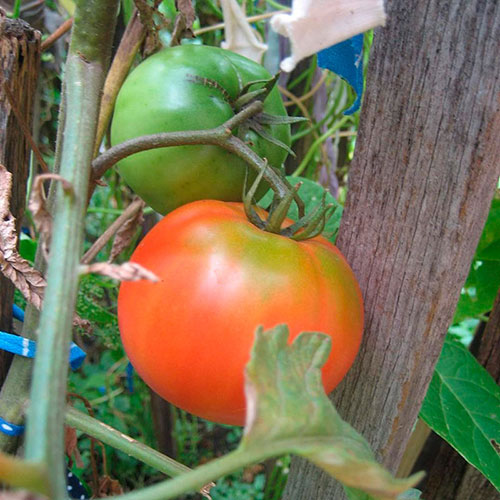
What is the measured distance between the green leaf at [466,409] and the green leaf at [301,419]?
0.37 meters

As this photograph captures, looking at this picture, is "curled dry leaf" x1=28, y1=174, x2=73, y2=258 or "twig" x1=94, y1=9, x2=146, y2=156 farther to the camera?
"twig" x1=94, y1=9, x2=146, y2=156

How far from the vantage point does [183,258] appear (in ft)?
1.49

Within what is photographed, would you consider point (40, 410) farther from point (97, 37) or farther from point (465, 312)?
point (465, 312)

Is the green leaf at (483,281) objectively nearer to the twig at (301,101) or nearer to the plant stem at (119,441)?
the twig at (301,101)

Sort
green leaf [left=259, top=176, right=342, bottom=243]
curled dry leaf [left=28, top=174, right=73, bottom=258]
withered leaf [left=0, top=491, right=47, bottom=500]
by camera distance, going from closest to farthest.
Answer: withered leaf [left=0, top=491, right=47, bottom=500] < curled dry leaf [left=28, top=174, right=73, bottom=258] < green leaf [left=259, top=176, right=342, bottom=243]

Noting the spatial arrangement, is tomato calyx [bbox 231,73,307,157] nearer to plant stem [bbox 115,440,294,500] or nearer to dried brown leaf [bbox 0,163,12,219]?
dried brown leaf [bbox 0,163,12,219]

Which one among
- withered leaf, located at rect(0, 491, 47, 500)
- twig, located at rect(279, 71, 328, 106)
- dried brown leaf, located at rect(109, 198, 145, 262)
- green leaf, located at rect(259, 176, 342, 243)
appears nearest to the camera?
withered leaf, located at rect(0, 491, 47, 500)

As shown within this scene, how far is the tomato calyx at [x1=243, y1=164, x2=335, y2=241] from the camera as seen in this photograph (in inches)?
19.0

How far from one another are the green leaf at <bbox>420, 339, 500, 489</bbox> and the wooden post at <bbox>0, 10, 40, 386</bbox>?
55 centimetres

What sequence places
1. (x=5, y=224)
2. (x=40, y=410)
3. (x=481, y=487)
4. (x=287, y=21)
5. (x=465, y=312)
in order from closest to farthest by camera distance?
(x=40, y=410)
(x=287, y=21)
(x=5, y=224)
(x=481, y=487)
(x=465, y=312)

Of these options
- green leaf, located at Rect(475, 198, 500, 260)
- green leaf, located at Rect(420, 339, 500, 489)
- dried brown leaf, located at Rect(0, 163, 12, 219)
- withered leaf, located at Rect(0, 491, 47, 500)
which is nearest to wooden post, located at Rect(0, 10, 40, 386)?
dried brown leaf, located at Rect(0, 163, 12, 219)

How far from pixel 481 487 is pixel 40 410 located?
0.82 metres

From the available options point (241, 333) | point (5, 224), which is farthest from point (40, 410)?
point (5, 224)

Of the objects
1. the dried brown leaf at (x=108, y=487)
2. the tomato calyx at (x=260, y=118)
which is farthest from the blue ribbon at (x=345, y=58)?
the dried brown leaf at (x=108, y=487)
